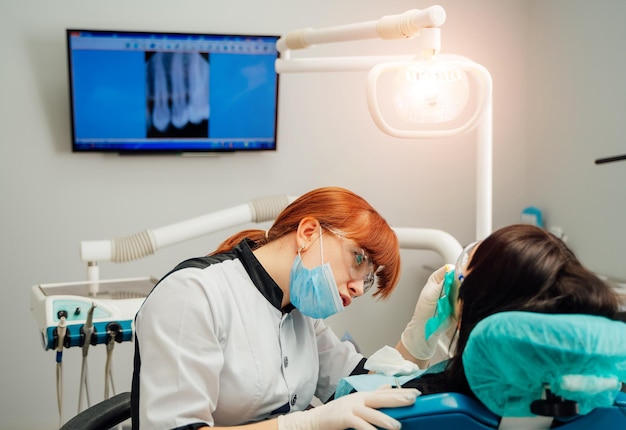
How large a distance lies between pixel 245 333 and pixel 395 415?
1.48 ft

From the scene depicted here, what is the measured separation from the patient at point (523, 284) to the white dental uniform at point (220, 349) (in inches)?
17.1

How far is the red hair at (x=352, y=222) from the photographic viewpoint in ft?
5.02

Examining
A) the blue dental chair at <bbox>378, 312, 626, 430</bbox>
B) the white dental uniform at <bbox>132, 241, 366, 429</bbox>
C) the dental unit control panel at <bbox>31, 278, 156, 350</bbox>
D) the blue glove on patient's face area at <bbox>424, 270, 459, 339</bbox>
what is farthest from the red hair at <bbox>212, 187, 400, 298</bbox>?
the dental unit control panel at <bbox>31, 278, 156, 350</bbox>

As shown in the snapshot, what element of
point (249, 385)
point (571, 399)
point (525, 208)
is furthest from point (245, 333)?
point (525, 208)

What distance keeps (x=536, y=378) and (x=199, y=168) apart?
2.34 meters

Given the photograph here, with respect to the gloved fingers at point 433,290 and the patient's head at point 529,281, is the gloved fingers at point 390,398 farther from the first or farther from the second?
the gloved fingers at point 433,290

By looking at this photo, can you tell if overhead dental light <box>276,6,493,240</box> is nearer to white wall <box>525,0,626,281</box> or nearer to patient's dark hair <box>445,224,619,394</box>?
patient's dark hair <box>445,224,619,394</box>

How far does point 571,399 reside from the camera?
1058 mm

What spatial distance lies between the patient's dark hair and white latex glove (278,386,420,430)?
116 mm

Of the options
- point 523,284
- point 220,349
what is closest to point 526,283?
point 523,284

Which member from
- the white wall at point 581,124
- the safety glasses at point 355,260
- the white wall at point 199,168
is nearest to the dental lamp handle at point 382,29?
the safety glasses at point 355,260

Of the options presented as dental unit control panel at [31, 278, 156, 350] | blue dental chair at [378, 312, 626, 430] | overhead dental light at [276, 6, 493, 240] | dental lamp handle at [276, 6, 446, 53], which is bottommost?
dental unit control panel at [31, 278, 156, 350]

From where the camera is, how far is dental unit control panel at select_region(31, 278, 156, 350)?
197cm

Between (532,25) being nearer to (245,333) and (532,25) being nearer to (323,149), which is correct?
(323,149)
